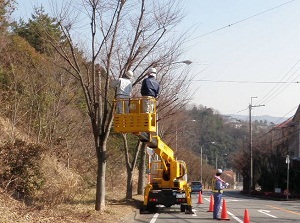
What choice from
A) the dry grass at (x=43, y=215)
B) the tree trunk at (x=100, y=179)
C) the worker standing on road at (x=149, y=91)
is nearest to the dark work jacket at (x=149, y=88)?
the worker standing on road at (x=149, y=91)

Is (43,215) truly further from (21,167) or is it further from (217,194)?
(217,194)

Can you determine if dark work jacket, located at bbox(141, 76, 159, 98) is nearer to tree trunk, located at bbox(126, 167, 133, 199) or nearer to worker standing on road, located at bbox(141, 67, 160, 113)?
worker standing on road, located at bbox(141, 67, 160, 113)

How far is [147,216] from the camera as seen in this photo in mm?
19266

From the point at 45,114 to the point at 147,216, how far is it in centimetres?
884

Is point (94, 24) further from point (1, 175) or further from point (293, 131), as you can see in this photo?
point (293, 131)

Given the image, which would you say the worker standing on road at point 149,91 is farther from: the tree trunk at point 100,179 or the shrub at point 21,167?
the shrub at point 21,167

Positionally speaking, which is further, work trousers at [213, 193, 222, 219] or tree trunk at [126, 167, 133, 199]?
tree trunk at [126, 167, 133, 199]

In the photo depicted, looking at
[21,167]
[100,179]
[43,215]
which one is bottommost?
[43,215]

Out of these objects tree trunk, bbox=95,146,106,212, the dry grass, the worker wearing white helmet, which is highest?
the worker wearing white helmet

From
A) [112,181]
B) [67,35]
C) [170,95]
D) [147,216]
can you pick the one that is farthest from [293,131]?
[67,35]

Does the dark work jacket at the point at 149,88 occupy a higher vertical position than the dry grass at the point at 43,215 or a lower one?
higher

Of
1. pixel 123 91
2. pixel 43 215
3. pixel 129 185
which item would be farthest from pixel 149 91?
pixel 129 185

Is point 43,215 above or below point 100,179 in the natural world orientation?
below

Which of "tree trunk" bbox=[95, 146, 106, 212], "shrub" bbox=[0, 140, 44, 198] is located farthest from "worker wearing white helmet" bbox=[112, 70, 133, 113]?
"shrub" bbox=[0, 140, 44, 198]
